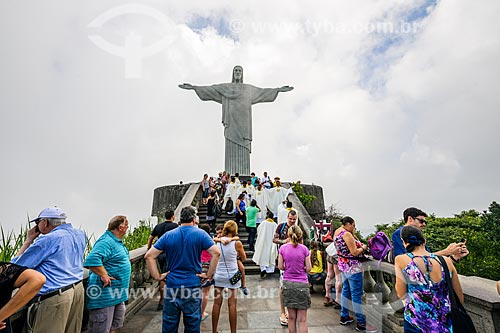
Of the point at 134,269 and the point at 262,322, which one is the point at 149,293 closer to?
the point at 134,269

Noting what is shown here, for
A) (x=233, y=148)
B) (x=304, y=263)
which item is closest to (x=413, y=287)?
(x=304, y=263)

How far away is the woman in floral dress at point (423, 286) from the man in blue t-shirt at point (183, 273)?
1.78 meters

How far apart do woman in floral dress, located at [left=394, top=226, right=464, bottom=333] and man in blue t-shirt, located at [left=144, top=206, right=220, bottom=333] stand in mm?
1780

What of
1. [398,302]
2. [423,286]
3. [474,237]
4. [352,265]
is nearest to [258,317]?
[352,265]

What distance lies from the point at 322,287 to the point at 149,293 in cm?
343

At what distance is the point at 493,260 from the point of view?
4945 mm

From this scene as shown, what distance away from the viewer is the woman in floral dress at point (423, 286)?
7.50 feet

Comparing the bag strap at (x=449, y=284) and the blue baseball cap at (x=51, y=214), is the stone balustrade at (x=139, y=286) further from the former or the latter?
the bag strap at (x=449, y=284)

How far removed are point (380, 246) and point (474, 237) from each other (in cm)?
385

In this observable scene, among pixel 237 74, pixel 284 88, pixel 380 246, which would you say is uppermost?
pixel 237 74

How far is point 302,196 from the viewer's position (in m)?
12.2

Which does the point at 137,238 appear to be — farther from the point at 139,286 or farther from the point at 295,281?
the point at 295,281

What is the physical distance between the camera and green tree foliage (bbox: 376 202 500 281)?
482 centimetres

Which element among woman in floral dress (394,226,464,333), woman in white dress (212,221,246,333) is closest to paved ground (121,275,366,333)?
woman in white dress (212,221,246,333)
